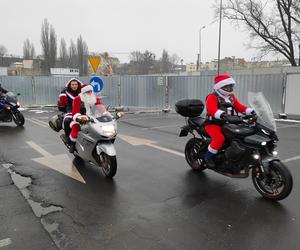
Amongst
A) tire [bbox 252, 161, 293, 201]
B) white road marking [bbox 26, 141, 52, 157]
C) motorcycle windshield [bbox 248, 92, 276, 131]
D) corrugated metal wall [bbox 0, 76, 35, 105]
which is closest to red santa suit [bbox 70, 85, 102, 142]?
A: white road marking [bbox 26, 141, 52, 157]

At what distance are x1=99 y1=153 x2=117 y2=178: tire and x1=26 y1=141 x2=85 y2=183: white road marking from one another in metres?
0.42

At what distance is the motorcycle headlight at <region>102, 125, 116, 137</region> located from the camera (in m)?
4.88

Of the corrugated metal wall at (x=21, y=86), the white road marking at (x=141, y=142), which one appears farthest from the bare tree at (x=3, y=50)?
the white road marking at (x=141, y=142)

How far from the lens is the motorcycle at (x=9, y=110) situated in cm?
1060

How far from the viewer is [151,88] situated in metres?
17.8

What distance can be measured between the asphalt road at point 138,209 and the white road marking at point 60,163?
2 cm

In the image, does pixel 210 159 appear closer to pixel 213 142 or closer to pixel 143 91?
pixel 213 142

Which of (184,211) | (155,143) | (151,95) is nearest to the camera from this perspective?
(184,211)

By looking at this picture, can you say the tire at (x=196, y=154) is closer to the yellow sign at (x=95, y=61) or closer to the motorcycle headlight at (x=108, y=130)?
the motorcycle headlight at (x=108, y=130)

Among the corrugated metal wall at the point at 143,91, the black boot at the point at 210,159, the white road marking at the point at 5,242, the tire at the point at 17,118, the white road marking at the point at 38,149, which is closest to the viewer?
the white road marking at the point at 5,242

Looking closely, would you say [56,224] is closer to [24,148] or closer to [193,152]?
[193,152]

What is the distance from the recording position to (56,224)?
3.44 m

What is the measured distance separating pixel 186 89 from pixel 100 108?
11.7 metres

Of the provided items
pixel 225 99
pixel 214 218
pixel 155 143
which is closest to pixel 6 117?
pixel 155 143
